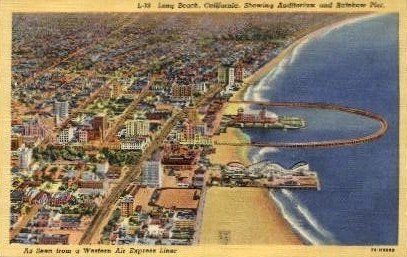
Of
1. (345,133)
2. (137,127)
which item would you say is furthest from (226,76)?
(345,133)

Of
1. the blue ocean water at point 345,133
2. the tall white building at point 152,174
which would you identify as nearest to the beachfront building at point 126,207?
the tall white building at point 152,174

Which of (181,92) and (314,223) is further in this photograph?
(181,92)

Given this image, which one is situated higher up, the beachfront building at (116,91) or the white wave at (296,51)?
the white wave at (296,51)

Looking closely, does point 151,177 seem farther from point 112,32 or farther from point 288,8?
point 288,8

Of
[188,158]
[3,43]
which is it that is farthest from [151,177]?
[3,43]

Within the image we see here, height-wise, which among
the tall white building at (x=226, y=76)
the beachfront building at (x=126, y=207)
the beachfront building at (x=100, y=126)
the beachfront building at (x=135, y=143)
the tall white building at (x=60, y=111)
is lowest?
the beachfront building at (x=126, y=207)

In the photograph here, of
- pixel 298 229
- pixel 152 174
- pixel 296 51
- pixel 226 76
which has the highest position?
pixel 296 51

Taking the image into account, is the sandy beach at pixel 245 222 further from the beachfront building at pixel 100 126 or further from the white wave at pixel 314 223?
the beachfront building at pixel 100 126

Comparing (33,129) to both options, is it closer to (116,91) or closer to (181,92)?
(116,91)
